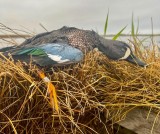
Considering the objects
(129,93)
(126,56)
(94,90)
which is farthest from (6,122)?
(126,56)

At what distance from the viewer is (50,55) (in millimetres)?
1134

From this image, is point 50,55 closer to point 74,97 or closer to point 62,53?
point 62,53

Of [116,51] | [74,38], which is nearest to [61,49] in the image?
[74,38]

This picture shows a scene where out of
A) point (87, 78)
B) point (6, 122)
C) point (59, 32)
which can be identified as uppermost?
point (59, 32)

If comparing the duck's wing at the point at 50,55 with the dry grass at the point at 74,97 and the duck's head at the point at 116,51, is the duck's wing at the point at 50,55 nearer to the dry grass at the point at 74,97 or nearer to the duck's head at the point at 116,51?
the dry grass at the point at 74,97

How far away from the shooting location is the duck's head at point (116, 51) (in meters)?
1.33

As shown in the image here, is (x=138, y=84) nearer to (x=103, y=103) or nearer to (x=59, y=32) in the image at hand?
(x=103, y=103)

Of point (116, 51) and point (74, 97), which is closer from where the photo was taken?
point (74, 97)

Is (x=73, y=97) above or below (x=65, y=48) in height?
below

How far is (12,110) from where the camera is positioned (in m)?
1.10

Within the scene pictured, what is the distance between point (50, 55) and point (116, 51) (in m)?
0.31

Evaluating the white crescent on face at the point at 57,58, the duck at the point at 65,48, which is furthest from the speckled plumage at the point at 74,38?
the white crescent on face at the point at 57,58

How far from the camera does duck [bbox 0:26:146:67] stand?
1.13m

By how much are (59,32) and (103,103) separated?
0.35m
